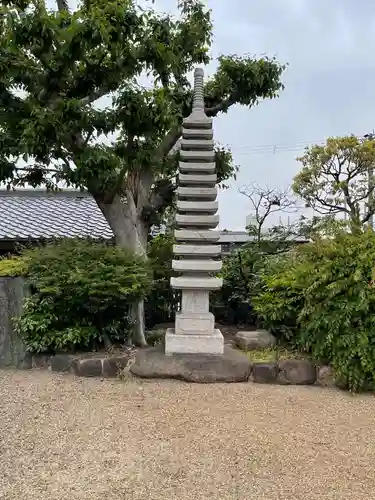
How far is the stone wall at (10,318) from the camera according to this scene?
5227mm

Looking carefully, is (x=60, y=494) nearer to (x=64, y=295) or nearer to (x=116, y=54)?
(x=64, y=295)

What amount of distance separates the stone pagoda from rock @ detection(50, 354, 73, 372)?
113cm

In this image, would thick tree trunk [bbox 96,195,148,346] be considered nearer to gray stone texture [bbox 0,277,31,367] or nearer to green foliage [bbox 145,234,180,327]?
green foliage [bbox 145,234,180,327]

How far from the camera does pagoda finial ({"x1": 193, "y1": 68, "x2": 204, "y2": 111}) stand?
5.43 m

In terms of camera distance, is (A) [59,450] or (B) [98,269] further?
(B) [98,269]

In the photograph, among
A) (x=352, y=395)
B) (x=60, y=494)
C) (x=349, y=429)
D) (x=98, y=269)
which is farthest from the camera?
(x=98, y=269)

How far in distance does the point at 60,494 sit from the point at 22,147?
337 cm

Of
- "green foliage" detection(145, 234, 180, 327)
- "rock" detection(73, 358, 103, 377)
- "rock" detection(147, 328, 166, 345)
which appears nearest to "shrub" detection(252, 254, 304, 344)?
"rock" detection(147, 328, 166, 345)

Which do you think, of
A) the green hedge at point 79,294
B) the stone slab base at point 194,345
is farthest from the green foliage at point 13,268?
the stone slab base at point 194,345

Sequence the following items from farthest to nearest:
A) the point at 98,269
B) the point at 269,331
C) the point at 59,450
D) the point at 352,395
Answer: the point at 269,331 < the point at 98,269 < the point at 352,395 < the point at 59,450

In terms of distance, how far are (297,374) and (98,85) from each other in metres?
4.05

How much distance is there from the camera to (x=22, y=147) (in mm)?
4508

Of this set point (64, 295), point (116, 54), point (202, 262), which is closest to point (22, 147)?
point (116, 54)

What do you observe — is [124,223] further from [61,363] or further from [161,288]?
[61,363]
